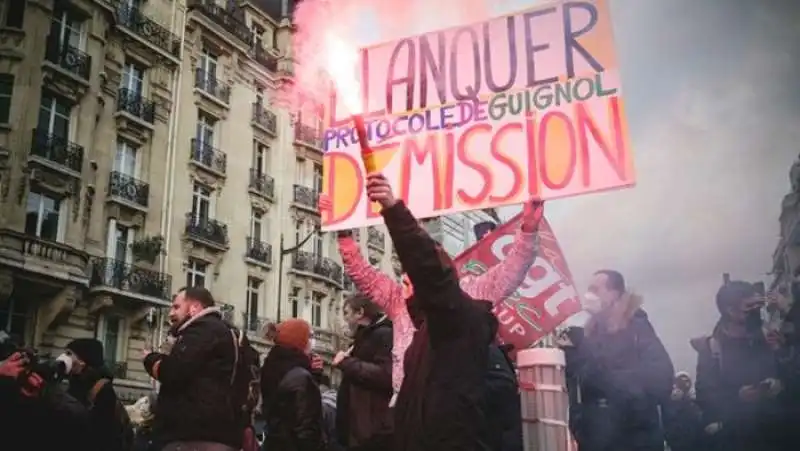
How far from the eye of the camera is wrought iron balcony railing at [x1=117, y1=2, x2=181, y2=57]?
31.6 ft

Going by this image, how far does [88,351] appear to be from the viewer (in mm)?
4422

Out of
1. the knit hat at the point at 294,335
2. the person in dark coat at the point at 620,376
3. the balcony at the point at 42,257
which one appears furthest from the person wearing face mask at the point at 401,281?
the balcony at the point at 42,257

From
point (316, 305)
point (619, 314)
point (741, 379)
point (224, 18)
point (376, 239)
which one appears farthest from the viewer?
point (376, 239)

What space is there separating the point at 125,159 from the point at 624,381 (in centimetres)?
728

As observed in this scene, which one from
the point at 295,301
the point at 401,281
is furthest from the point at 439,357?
the point at 295,301

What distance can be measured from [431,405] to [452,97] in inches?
117

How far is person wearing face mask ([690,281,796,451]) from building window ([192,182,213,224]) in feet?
23.7

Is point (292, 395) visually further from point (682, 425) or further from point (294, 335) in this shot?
point (682, 425)

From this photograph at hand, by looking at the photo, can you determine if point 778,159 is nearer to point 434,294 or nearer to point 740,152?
point 740,152

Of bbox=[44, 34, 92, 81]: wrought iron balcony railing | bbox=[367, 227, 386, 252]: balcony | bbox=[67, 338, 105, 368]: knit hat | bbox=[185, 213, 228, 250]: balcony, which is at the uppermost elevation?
bbox=[44, 34, 92, 81]: wrought iron balcony railing

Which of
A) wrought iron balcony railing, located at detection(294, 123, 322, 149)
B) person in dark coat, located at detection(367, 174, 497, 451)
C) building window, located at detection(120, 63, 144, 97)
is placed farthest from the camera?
wrought iron balcony railing, located at detection(294, 123, 322, 149)

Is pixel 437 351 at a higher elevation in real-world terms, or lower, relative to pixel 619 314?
lower

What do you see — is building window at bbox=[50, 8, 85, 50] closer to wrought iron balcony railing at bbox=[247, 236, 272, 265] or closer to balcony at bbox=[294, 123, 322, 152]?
wrought iron balcony railing at bbox=[247, 236, 272, 265]

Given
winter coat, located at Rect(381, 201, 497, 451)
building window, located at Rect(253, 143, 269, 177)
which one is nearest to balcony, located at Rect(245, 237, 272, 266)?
building window, located at Rect(253, 143, 269, 177)
